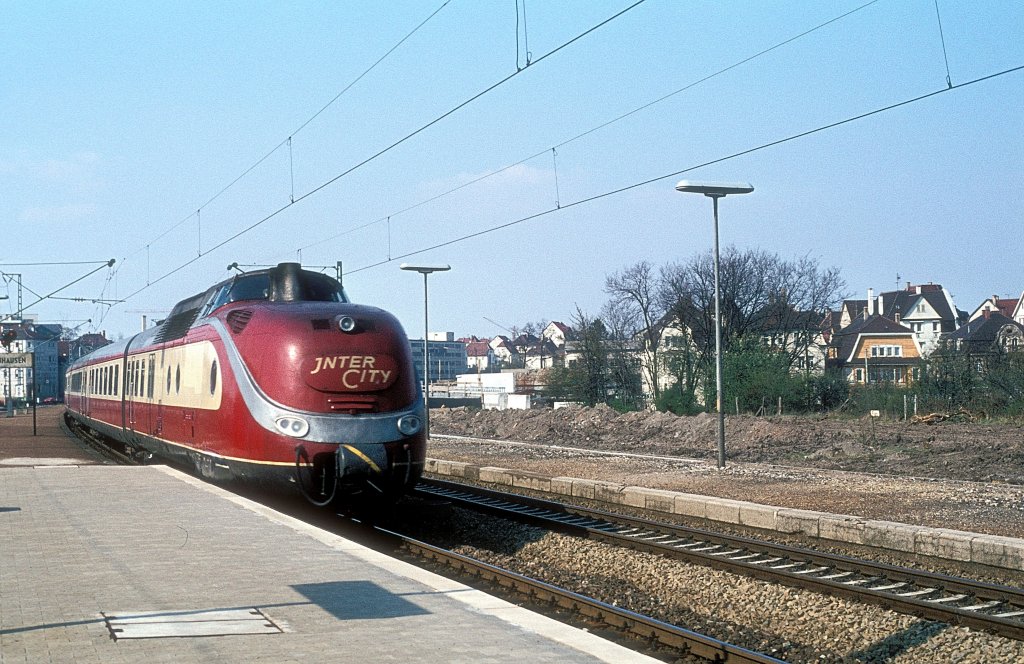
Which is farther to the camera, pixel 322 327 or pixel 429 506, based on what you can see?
pixel 429 506

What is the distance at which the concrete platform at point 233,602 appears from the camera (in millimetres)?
6914

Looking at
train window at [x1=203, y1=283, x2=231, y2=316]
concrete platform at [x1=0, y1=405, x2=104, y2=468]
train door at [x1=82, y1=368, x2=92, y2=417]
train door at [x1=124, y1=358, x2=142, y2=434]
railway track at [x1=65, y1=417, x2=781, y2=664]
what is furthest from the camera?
train door at [x1=82, y1=368, x2=92, y2=417]

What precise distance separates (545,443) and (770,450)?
366 inches

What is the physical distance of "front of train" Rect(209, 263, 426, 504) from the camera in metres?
14.0

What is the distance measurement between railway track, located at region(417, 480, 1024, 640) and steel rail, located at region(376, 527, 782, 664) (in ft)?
6.67

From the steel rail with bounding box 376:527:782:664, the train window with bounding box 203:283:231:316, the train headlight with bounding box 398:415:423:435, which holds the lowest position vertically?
the steel rail with bounding box 376:527:782:664

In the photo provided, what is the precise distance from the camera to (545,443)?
123 ft

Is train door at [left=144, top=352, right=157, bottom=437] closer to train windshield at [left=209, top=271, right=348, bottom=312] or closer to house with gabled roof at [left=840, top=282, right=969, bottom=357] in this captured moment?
train windshield at [left=209, top=271, right=348, bottom=312]

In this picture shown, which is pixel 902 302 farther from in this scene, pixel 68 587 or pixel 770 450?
pixel 68 587

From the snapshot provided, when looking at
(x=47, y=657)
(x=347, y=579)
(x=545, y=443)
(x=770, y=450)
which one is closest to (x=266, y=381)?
(x=347, y=579)

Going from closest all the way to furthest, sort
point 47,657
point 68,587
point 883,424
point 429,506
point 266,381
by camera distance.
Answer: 1. point 47,657
2. point 68,587
3. point 266,381
4. point 429,506
5. point 883,424

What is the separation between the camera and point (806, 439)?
3114 centimetres

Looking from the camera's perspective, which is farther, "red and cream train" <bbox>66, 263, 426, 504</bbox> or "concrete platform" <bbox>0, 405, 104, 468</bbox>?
"concrete platform" <bbox>0, 405, 104, 468</bbox>

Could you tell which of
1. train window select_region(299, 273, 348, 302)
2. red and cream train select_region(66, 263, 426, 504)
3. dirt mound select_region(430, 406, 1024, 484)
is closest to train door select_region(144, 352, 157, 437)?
red and cream train select_region(66, 263, 426, 504)
